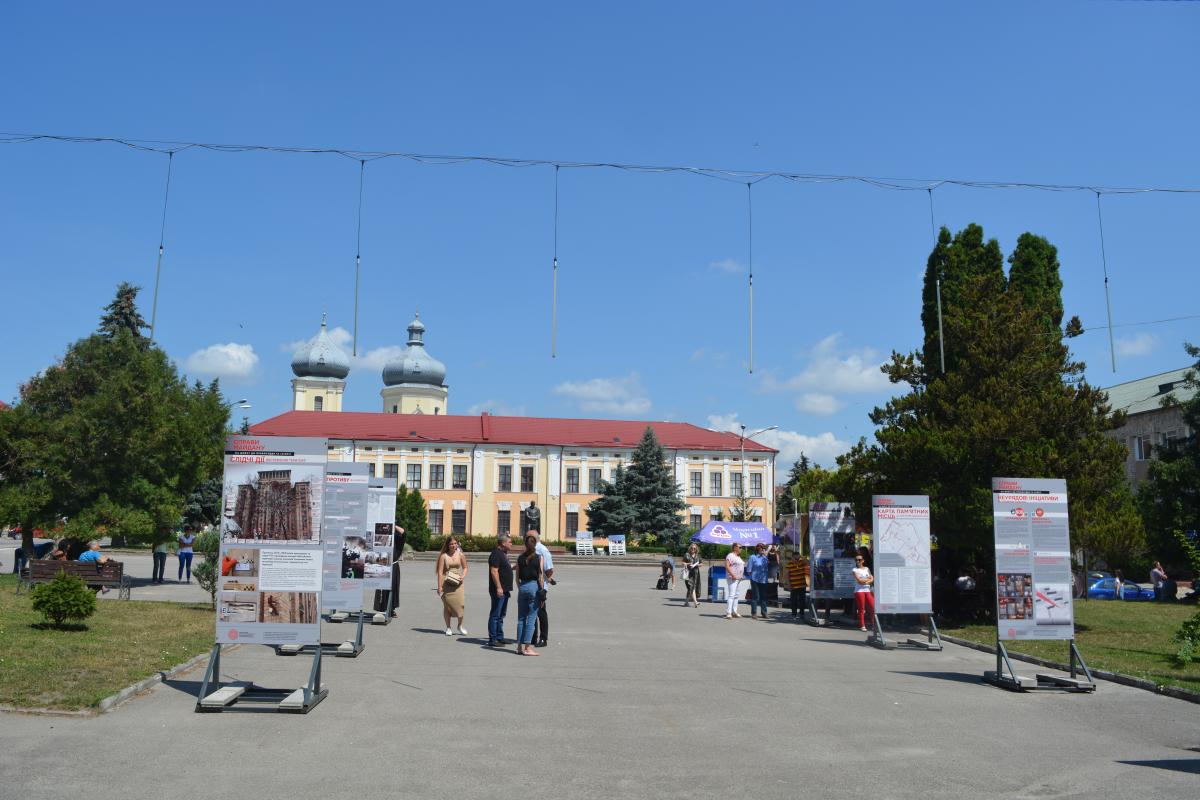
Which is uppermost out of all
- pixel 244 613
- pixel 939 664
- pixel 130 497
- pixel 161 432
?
pixel 161 432

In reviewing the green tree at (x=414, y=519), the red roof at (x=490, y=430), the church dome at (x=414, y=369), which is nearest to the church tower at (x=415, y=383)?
the church dome at (x=414, y=369)

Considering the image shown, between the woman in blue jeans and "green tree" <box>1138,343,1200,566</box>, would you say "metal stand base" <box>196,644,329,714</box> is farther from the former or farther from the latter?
"green tree" <box>1138,343,1200,566</box>

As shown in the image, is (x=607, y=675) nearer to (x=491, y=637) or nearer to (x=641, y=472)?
(x=491, y=637)

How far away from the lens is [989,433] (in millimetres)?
20594

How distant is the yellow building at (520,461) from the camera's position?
8488cm

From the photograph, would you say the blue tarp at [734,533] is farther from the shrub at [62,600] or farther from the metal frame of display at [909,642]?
the shrub at [62,600]

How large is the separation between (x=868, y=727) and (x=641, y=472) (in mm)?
63474

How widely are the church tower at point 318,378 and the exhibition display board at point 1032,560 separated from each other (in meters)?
100

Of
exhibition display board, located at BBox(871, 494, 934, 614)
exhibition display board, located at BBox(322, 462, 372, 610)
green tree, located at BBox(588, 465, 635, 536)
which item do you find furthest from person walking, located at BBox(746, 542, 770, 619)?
green tree, located at BBox(588, 465, 635, 536)

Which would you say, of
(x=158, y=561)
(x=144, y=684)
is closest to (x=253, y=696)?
(x=144, y=684)

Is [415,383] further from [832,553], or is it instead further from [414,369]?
[832,553]

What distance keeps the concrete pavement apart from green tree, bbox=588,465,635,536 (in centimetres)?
5632

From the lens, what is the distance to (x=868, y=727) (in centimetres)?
988

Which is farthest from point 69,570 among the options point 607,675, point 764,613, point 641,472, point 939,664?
point 641,472
